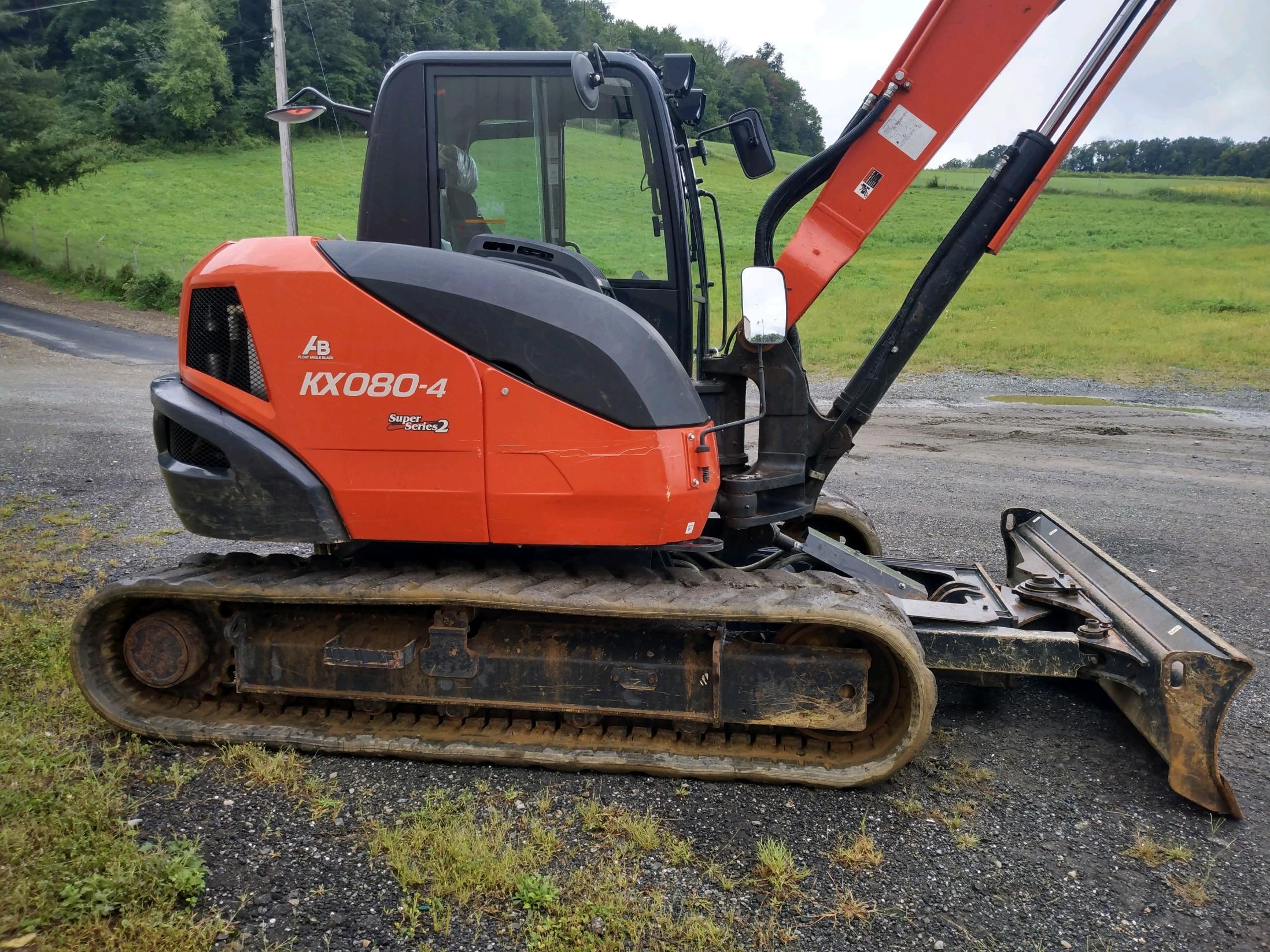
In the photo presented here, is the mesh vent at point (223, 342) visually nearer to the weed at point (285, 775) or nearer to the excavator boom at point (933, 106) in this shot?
the weed at point (285, 775)

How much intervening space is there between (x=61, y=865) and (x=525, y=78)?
3.21 m

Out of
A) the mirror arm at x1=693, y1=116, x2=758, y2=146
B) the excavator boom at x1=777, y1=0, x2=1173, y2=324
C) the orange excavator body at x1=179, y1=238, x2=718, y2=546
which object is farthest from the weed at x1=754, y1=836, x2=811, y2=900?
the mirror arm at x1=693, y1=116, x2=758, y2=146

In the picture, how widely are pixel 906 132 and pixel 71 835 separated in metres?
3.96

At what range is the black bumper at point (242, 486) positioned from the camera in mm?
3404

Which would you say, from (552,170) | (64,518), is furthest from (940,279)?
(64,518)

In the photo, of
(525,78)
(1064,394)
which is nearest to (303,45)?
(1064,394)

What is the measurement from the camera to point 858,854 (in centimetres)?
301

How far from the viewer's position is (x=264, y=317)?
11.0 feet

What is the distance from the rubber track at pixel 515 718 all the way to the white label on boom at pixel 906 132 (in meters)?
1.79

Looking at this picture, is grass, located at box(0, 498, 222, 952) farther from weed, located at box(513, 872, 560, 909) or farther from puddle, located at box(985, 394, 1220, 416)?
puddle, located at box(985, 394, 1220, 416)

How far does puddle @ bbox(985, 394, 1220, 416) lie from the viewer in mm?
13031

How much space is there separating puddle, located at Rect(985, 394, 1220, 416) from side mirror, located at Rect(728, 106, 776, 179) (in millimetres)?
10959

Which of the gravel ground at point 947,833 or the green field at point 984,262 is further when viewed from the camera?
the green field at point 984,262

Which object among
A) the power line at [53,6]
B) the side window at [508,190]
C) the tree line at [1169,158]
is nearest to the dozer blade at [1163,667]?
the side window at [508,190]
